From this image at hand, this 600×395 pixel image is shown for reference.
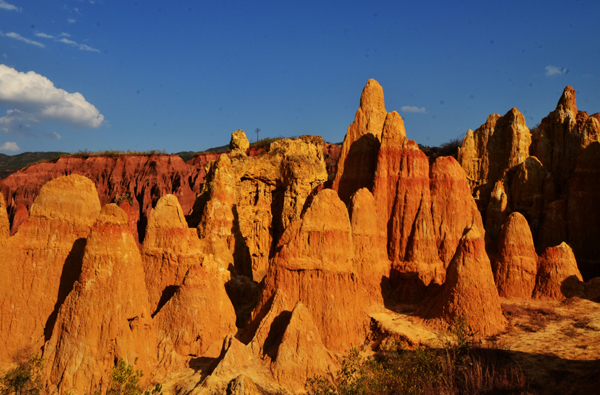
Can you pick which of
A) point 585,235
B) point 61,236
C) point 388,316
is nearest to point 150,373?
point 61,236

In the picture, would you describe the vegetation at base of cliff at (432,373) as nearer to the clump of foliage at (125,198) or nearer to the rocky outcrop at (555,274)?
the rocky outcrop at (555,274)

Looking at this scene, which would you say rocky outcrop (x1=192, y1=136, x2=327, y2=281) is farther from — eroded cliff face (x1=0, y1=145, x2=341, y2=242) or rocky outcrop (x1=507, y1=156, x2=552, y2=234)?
eroded cliff face (x1=0, y1=145, x2=341, y2=242)

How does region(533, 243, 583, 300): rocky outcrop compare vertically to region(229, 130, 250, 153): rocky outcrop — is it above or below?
below

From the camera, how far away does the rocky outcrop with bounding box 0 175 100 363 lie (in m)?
16.8

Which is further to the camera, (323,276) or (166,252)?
(166,252)

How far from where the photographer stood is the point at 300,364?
1549cm

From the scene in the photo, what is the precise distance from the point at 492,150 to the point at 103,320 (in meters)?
31.0

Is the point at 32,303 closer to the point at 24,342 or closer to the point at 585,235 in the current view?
the point at 24,342

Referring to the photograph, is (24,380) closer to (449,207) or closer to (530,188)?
(449,207)

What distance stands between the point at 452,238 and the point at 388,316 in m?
6.11

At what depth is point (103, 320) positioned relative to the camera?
1559 centimetres

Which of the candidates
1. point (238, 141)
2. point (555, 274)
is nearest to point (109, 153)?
point (238, 141)

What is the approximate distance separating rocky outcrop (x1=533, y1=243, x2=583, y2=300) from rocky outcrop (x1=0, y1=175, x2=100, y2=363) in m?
19.9

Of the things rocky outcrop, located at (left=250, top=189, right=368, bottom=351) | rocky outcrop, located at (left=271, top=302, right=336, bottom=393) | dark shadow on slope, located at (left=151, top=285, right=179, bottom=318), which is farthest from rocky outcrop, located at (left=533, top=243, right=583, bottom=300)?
dark shadow on slope, located at (left=151, top=285, right=179, bottom=318)
